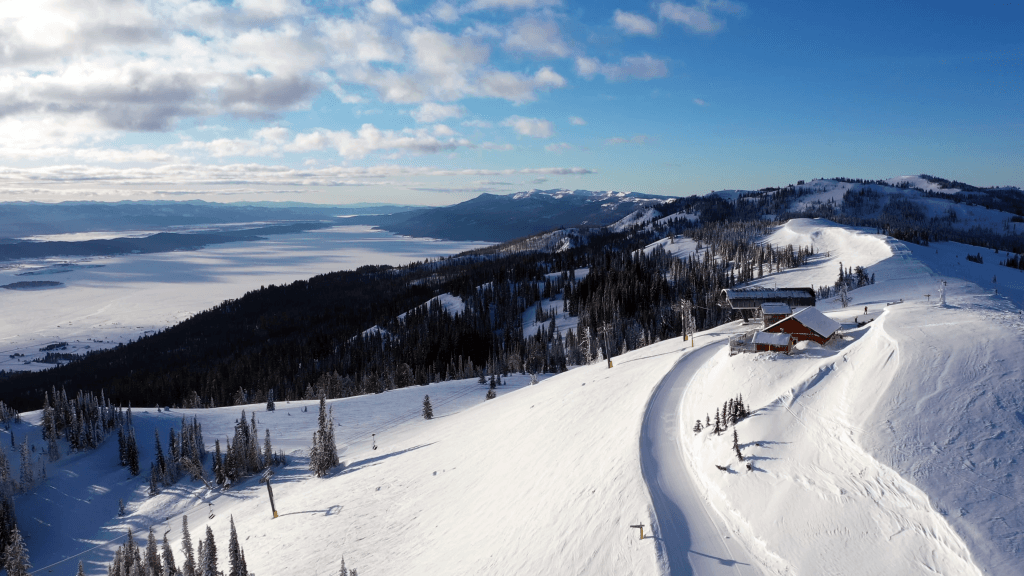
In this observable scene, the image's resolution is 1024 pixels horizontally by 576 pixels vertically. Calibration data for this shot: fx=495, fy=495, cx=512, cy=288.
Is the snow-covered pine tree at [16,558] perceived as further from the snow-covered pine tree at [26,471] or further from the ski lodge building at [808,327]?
the ski lodge building at [808,327]

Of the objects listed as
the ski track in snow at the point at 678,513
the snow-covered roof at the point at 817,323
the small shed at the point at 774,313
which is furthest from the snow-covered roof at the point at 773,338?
the small shed at the point at 774,313

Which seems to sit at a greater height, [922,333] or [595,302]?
[922,333]

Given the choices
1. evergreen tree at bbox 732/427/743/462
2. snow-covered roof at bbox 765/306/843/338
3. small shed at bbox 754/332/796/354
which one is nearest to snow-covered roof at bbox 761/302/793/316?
snow-covered roof at bbox 765/306/843/338

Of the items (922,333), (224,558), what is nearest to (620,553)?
(922,333)

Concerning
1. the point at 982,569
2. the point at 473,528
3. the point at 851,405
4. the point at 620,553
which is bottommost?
the point at 473,528

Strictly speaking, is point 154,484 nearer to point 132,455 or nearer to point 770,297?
point 132,455

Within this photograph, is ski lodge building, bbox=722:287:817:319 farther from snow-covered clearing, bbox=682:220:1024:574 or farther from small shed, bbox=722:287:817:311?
snow-covered clearing, bbox=682:220:1024:574

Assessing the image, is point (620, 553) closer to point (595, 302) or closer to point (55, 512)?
point (55, 512)
